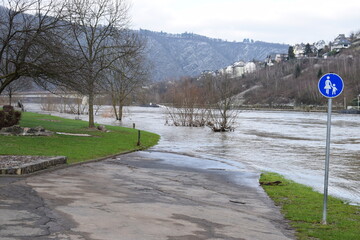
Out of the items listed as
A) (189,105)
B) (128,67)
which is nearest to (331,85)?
(128,67)

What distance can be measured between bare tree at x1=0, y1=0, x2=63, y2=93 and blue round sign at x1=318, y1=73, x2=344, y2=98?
15.6 m

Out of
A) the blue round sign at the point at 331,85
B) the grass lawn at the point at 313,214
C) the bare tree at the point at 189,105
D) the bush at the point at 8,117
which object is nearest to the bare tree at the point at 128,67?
the bare tree at the point at 189,105

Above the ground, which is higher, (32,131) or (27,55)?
(27,55)

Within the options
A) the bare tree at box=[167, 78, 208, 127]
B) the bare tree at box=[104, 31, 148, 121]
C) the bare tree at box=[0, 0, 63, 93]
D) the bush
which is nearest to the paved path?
the bare tree at box=[0, 0, 63, 93]

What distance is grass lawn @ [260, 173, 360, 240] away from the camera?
28.4ft

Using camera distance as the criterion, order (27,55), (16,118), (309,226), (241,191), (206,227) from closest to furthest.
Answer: (206,227), (309,226), (241,191), (27,55), (16,118)

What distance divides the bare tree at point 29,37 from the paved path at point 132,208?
903 centimetres

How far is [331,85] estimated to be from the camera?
30.9 feet

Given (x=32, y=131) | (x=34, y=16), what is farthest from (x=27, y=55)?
(x=32, y=131)

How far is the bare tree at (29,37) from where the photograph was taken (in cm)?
2219

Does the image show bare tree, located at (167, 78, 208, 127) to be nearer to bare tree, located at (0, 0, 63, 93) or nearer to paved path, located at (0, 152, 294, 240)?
bare tree, located at (0, 0, 63, 93)

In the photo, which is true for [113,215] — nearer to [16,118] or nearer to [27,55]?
[27,55]

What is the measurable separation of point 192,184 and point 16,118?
2003 centimetres

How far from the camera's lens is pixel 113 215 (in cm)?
848
